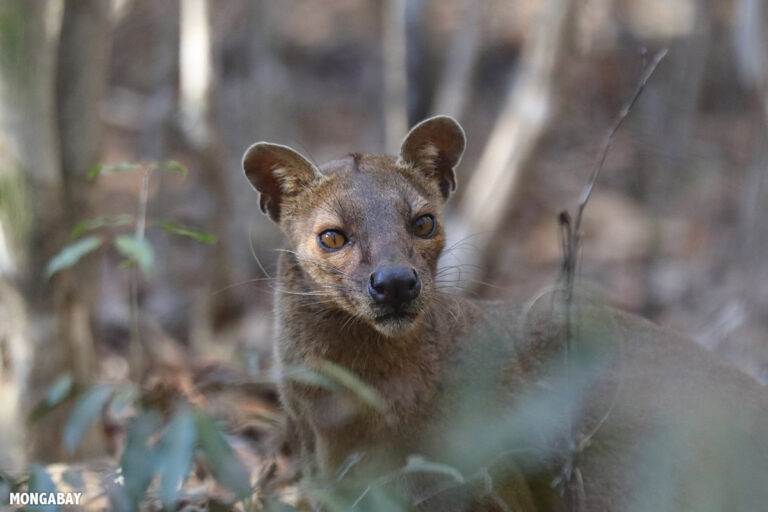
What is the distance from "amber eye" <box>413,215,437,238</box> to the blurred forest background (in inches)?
34.0

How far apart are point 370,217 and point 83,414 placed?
154 centimetres

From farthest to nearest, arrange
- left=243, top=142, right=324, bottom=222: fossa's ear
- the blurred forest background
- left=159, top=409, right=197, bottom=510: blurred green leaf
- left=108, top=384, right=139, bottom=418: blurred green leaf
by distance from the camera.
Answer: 1. the blurred forest background
2. left=243, top=142, right=324, bottom=222: fossa's ear
3. left=108, top=384, right=139, bottom=418: blurred green leaf
4. left=159, top=409, right=197, bottom=510: blurred green leaf

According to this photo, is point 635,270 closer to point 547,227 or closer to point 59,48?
point 547,227

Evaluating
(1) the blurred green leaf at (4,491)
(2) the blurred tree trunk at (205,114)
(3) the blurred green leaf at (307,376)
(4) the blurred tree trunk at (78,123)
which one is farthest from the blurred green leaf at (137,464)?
(2) the blurred tree trunk at (205,114)

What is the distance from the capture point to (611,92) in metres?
13.0

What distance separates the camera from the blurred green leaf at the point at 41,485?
3558mm

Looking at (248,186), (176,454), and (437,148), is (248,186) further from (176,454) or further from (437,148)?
(176,454)

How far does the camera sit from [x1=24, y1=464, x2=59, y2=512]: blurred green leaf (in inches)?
140

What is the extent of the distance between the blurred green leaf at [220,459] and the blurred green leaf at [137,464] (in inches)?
8.6

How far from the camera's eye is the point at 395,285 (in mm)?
3906

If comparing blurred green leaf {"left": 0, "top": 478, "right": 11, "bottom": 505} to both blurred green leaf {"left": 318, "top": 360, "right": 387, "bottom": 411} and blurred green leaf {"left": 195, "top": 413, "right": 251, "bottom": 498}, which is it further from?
blurred green leaf {"left": 318, "top": 360, "right": 387, "bottom": 411}

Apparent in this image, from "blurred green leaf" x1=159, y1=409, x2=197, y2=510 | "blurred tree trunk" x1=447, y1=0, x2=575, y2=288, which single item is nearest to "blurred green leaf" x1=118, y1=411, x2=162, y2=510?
"blurred green leaf" x1=159, y1=409, x2=197, y2=510

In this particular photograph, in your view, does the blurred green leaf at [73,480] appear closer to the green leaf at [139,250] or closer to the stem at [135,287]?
Answer: the green leaf at [139,250]

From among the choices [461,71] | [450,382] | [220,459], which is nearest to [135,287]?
[450,382]
